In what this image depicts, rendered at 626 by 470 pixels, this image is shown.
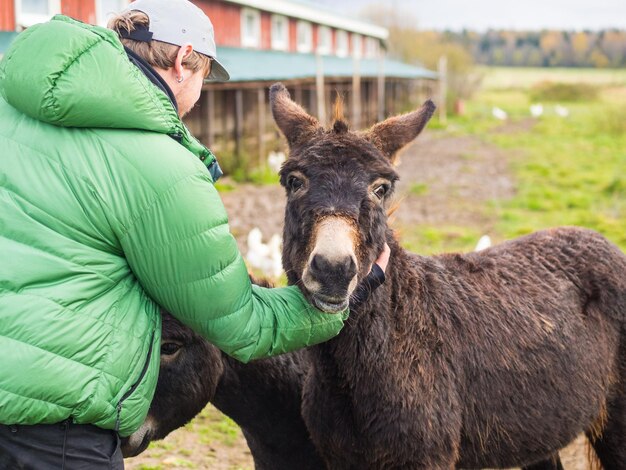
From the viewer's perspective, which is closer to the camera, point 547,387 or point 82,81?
point 82,81

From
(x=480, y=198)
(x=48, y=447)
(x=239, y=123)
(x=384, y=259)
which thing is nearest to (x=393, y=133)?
(x=384, y=259)

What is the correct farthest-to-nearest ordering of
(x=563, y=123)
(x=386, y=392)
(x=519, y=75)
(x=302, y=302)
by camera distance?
(x=519, y=75)
(x=563, y=123)
(x=386, y=392)
(x=302, y=302)

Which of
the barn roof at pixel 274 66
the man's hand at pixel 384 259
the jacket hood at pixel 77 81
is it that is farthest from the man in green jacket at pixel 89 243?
the barn roof at pixel 274 66

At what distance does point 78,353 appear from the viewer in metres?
2.40

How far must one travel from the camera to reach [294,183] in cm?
332

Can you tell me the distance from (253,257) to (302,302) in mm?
6434

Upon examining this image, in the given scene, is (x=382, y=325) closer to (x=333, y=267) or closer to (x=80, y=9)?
(x=333, y=267)

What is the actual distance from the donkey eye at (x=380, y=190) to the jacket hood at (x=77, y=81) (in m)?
1.12

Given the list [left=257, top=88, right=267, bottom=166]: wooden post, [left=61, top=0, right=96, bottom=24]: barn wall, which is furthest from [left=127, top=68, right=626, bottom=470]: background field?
[left=61, top=0, right=96, bottom=24]: barn wall

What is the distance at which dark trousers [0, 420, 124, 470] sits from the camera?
8.10 ft

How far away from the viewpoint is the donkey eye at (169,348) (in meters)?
3.63

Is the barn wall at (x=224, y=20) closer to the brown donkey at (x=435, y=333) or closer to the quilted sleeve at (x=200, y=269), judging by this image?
the brown donkey at (x=435, y=333)

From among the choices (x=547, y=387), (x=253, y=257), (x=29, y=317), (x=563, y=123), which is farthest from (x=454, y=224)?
(x=563, y=123)

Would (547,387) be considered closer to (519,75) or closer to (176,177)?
(176,177)
